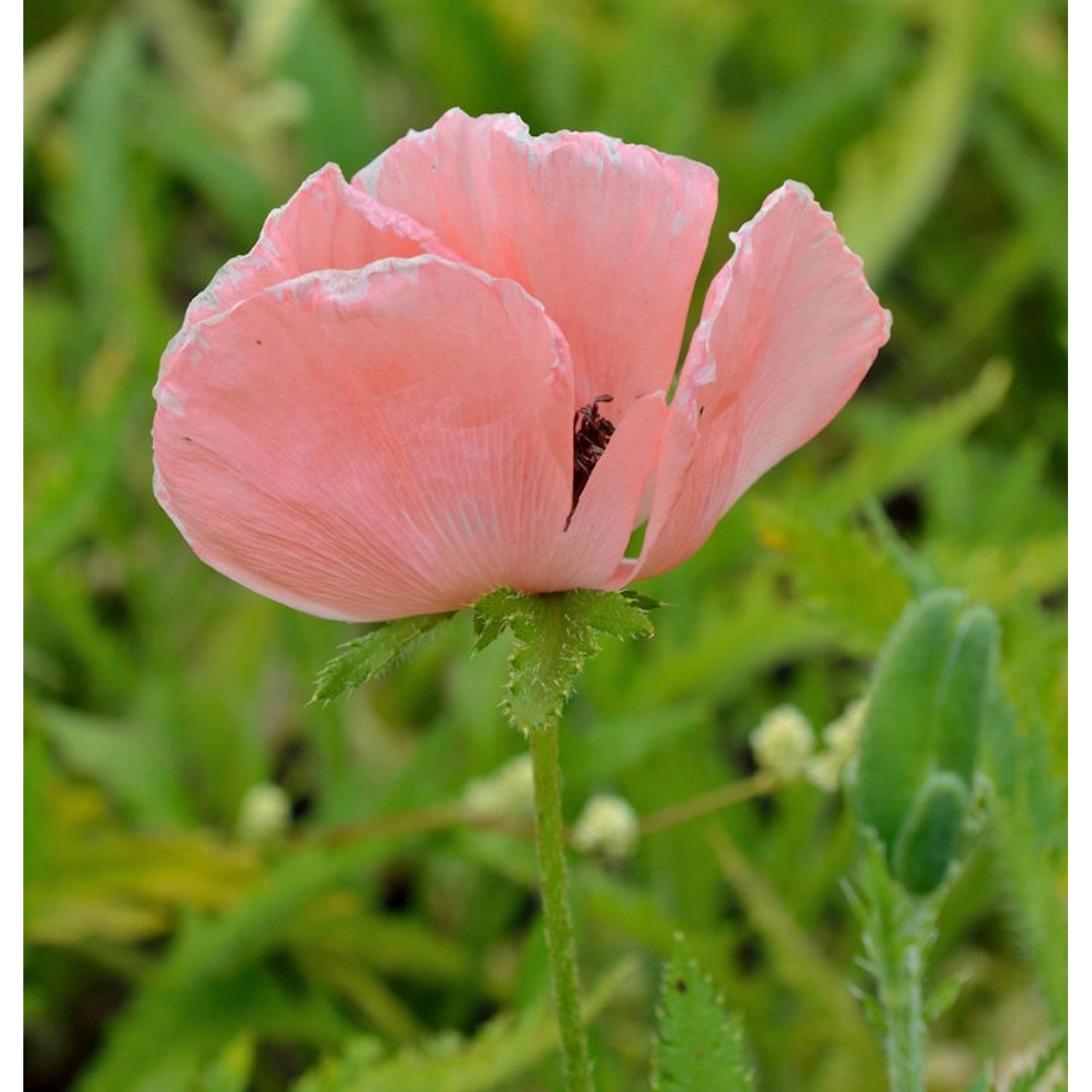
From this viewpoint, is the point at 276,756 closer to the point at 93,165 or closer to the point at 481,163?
the point at 93,165

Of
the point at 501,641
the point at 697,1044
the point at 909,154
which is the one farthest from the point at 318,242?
the point at 909,154

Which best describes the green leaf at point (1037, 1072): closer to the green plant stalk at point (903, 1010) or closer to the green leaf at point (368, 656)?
the green plant stalk at point (903, 1010)

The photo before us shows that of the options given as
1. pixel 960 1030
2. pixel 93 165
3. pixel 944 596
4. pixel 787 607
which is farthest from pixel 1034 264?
pixel 944 596

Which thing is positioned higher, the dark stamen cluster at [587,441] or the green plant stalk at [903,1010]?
the dark stamen cluster at [587,441]

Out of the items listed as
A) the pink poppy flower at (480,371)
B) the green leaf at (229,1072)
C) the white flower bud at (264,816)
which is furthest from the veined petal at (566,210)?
the white flower bud at (264,816)

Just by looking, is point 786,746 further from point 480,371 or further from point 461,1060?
point 480,371
